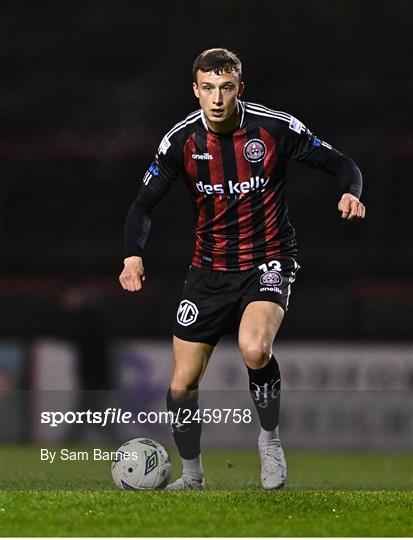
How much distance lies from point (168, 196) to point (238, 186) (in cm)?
1056

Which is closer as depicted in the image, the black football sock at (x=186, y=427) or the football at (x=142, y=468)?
the football at (x=142, y=468)

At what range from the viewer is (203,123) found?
632 cm

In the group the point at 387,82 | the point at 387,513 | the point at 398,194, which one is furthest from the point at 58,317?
the point at 387,513

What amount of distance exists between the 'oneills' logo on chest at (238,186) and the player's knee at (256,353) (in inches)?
29.9

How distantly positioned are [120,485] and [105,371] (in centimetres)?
674

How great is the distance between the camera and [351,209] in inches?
228

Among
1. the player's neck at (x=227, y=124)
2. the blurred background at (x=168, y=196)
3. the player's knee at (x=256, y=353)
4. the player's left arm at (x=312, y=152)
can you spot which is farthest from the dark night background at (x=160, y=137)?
the player's knee at (x=256, y=353)

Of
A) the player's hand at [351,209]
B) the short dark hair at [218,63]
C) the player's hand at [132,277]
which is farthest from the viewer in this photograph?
the short dark hair at [218,63]

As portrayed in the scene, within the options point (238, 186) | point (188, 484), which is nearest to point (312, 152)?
point (238, 186)

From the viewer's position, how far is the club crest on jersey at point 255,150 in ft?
20.5

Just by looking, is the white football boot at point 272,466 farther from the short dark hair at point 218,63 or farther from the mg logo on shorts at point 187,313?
the short dark hair at point 218,63

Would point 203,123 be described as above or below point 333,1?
below

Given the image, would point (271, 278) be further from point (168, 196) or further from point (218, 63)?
point (168, 196)

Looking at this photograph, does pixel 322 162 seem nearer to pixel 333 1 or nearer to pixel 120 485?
pixel 120 485
